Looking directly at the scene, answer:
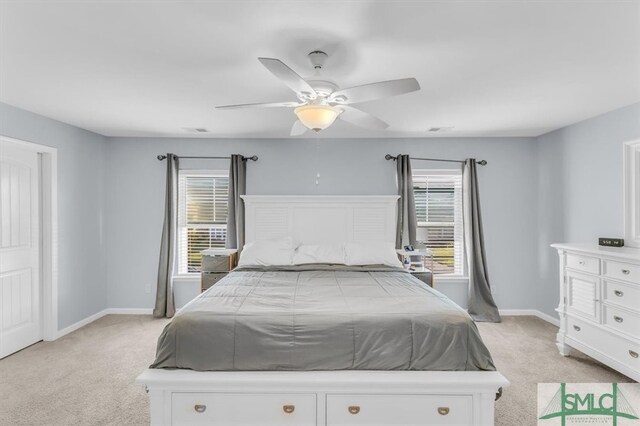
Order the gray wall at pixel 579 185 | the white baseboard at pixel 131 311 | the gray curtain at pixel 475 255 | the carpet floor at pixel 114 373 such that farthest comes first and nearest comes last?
the white baseboard at pixel 131 311, the gray curtain at pixel 475 255, the gray wall at pixel 579 185, the carpet floor at pixel 114 373

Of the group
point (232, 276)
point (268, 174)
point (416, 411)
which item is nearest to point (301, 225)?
point (268, 174)

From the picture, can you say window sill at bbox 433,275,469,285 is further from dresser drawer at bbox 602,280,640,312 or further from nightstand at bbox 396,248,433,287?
dresser drawer at bbox 602,280,640,312

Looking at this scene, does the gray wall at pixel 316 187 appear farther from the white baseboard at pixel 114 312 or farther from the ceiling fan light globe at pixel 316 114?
the ceiling fan light globe at pixel 316 114

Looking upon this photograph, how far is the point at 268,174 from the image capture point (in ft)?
15.5

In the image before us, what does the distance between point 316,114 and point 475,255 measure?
3.39m

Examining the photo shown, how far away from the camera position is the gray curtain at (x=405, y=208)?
14.9 ft

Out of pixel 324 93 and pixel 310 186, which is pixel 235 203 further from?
pixel 324 93

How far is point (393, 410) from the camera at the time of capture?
76.9 inches

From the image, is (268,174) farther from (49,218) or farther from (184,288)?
(49,218)

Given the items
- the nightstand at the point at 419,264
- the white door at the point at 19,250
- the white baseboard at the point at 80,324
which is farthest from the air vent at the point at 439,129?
the white baseboard at the point at 80,324

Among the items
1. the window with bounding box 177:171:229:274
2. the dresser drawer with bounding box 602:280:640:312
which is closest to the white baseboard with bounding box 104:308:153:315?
the window with bounding box 177:171:229:274

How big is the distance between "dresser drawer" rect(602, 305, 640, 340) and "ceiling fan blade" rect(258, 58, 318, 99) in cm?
307

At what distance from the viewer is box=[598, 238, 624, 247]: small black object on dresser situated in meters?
3.23

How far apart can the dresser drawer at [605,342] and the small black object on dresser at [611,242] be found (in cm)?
83
